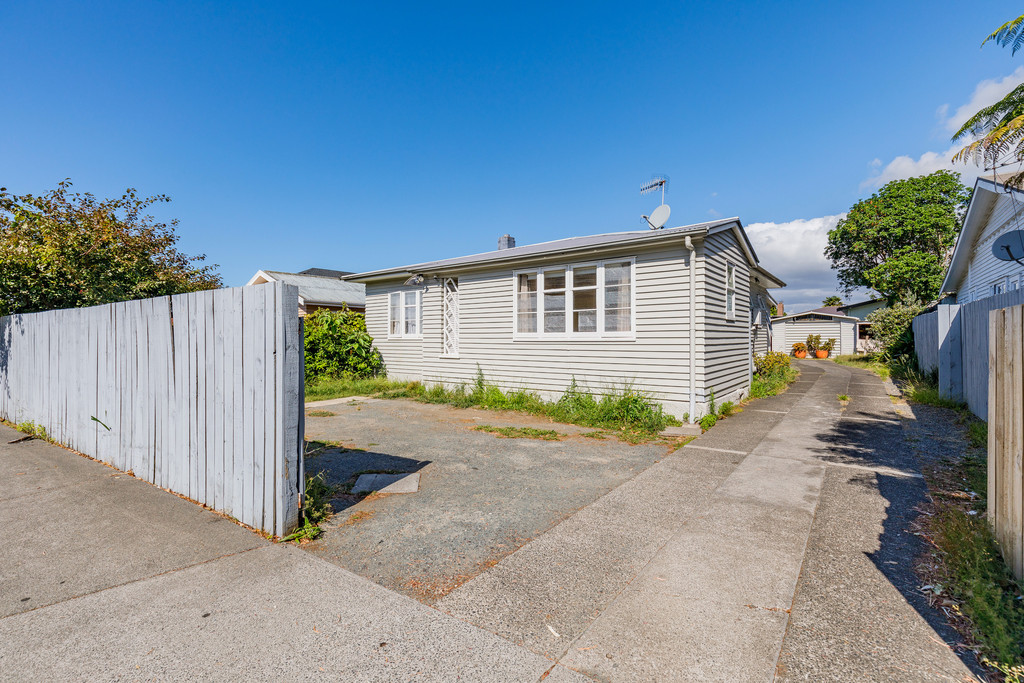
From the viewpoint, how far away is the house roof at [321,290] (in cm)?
2028

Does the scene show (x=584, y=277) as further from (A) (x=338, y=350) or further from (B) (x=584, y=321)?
(A) (x=338, y=350)

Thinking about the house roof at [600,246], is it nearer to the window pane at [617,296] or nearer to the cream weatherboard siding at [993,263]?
the window pane at [617,296]

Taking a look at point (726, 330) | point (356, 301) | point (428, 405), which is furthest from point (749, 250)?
point (356, 301)

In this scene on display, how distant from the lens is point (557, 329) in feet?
32.3

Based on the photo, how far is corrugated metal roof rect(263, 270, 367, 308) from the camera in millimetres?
20344

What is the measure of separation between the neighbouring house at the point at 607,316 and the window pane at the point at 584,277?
0.02 meters

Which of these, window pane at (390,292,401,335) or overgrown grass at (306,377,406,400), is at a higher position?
window pane at (390,292,401,335)

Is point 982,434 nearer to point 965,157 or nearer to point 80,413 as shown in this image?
point 965,157

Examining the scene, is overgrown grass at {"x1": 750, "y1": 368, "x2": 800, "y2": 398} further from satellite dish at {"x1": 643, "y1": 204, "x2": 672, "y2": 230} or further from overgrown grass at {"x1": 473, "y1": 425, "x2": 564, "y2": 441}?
overgrown grass at {"x1": 473, "y1": 425, "x2": 564, "y2": 441}

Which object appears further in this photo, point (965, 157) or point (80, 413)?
point (965, 157)

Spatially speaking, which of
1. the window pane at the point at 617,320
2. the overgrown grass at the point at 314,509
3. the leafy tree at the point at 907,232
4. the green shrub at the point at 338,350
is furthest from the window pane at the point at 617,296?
the leafy tree at the point at 907,232

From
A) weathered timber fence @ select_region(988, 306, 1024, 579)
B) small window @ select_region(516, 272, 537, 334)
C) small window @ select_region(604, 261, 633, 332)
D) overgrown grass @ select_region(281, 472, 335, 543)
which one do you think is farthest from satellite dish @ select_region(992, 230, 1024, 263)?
overgrown grass @ select_region(281, 472, 335, 543)

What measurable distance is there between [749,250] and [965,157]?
14.7ft

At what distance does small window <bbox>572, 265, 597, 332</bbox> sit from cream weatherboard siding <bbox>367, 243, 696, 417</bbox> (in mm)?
260
